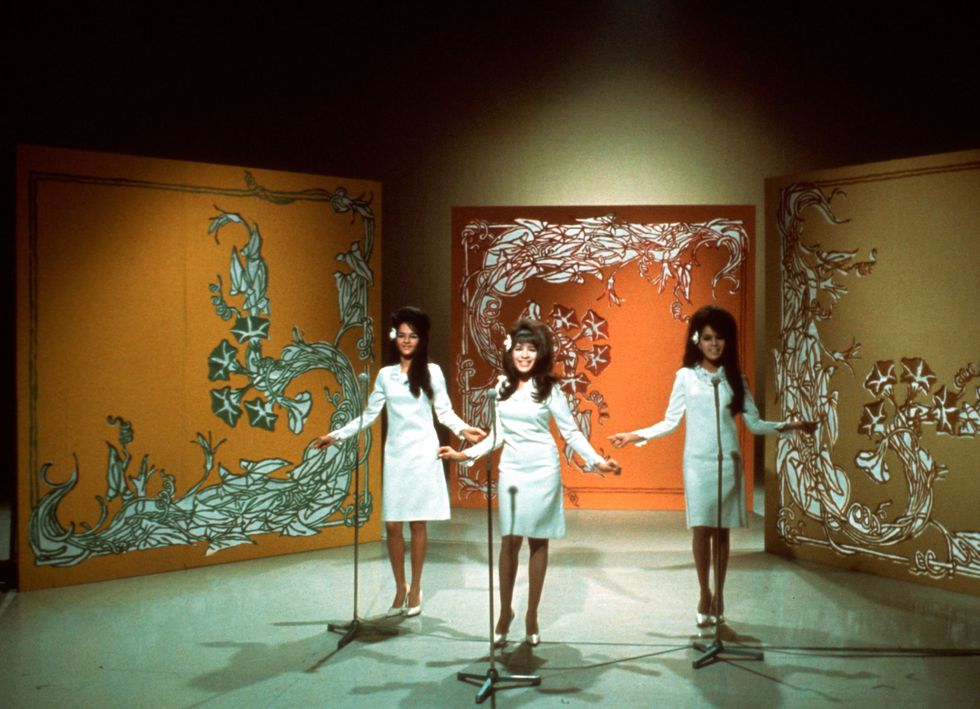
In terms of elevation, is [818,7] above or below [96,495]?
above

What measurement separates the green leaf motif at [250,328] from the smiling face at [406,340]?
1451mm

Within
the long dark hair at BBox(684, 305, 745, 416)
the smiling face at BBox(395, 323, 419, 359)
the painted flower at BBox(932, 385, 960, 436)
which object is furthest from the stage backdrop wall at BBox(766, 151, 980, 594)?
the smiling face at BBox(395, 323, 419, 359)

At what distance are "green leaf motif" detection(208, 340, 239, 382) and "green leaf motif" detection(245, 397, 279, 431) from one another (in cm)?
23

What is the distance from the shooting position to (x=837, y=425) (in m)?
5.69

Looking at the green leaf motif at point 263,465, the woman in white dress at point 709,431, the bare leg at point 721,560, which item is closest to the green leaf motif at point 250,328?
the green leaf motif at point 263,465

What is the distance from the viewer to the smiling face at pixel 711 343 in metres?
4.55

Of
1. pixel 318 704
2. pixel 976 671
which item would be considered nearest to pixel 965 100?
pixel 976 671

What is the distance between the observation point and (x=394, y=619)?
4.71 metres

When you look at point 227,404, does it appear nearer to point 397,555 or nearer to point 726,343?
point 397,555

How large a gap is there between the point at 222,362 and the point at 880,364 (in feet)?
12.4

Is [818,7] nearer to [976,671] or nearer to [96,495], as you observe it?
[976,671]

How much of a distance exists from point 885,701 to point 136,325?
420cm

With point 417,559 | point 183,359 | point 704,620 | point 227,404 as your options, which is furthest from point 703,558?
point 183,359

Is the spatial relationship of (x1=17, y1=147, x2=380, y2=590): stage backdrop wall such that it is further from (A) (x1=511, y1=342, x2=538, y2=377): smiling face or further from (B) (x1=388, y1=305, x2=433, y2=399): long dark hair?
(A) (x1=511, y1=342, x2=538, y2=377): smiling face
